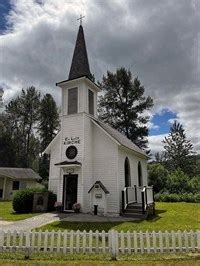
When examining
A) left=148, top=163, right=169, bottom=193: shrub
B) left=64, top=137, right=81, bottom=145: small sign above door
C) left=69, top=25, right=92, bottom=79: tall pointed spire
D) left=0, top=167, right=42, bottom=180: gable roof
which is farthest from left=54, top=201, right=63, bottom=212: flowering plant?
left=0, top=167, right=42, bottom=180: gable roof

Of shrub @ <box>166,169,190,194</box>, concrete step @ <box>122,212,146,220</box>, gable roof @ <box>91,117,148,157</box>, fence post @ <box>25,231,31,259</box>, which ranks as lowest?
fence post @ <box>25,231,31,259</box>

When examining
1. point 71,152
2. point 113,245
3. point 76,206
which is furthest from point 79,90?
point 113,245

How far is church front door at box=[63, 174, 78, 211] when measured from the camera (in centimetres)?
1812

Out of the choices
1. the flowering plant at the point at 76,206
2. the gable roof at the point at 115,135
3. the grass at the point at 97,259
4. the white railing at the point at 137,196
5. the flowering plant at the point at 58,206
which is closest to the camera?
the grass at the point at 97,259

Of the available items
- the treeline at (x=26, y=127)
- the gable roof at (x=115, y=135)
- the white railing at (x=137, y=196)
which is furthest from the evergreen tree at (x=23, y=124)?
the white railing at (x=137, y=196)

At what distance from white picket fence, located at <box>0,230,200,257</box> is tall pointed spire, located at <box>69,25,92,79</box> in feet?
46.6

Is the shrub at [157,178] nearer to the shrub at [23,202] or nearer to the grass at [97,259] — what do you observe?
the shrub at [23,202]

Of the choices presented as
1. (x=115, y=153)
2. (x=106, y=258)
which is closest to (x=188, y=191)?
(x=115, y=153)

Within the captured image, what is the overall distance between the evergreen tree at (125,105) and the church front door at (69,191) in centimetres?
2714

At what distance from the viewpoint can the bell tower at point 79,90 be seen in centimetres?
1953

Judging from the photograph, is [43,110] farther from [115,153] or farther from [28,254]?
[28,254]

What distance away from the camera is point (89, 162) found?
61.3ft

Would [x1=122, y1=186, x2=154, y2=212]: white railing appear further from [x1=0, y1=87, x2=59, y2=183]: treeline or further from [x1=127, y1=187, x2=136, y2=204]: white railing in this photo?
[x1=0, y1=87, x2=59, y2=183]: treeline

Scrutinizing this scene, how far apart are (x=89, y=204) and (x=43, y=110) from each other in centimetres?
3843
